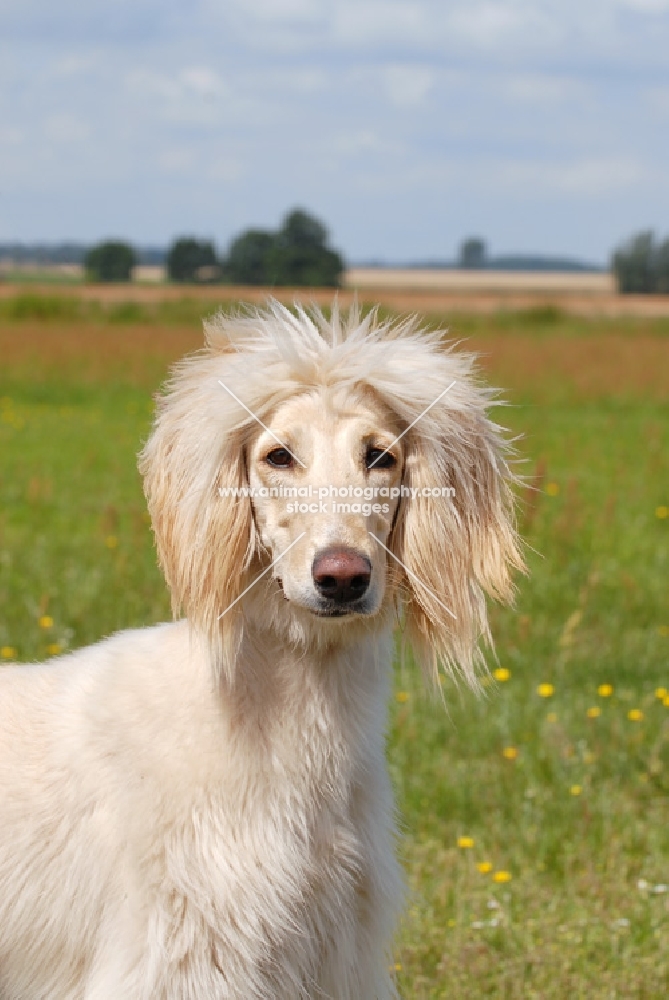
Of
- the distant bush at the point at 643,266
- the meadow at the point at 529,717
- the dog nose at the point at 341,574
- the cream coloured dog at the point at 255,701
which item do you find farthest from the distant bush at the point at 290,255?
the distant bush at the point at 643,266

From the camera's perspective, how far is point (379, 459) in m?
2.79

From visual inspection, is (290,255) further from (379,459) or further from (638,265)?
(638,265)

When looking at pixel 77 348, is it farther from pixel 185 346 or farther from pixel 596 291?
pixel 596 291

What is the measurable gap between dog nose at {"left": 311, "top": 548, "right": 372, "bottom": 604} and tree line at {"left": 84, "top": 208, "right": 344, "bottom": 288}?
1.27 m

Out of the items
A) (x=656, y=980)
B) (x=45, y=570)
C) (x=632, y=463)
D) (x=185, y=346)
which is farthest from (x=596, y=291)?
(x=656, y=980)

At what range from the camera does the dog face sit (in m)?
2.56

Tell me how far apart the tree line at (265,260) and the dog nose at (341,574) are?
1265 millimetres

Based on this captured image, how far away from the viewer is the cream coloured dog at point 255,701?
9.19 ft

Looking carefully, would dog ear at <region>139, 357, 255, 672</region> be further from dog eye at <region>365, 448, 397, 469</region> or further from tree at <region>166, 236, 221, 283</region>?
tree at <region>166, 236, 221, 283</region>

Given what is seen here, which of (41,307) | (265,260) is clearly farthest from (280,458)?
(41,307)

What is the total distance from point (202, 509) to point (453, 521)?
0.59 metres

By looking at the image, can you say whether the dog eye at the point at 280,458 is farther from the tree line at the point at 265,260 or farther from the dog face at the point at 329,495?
the tree line at the point at 265,260

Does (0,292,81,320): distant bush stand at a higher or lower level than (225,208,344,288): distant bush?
lower

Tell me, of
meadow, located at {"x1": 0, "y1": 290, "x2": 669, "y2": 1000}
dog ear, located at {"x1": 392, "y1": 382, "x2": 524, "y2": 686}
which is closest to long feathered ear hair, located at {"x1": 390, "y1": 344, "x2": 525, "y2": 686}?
dog ear, located at {"x1": 392, "y1": 382, "x2": 524, "y2": 686}
